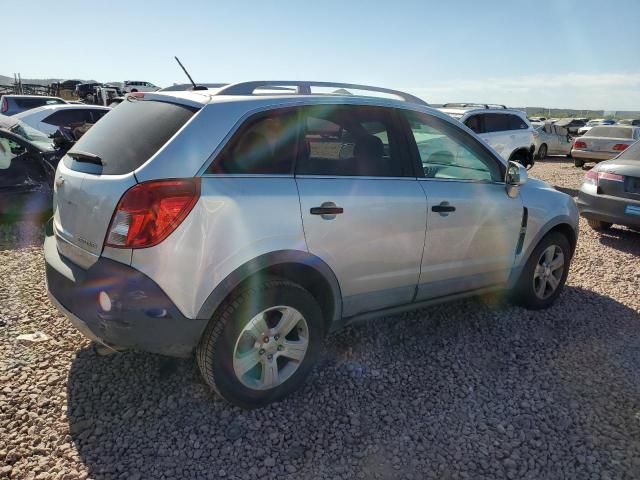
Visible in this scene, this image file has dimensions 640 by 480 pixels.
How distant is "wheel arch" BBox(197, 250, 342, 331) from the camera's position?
2465 millimetres

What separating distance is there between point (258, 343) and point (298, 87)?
1.61m

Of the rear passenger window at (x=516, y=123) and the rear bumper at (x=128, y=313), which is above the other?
the rear passenger window at (x=516, y=123)

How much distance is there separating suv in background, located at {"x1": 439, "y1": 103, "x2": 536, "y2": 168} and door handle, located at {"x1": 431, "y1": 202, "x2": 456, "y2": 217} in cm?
721

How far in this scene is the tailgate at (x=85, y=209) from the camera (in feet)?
7.85

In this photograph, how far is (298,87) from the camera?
3.10 metres

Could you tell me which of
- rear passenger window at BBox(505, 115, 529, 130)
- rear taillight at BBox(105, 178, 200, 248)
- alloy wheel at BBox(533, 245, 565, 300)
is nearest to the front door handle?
rear taillight at BBox(105, 178, 200, 248)

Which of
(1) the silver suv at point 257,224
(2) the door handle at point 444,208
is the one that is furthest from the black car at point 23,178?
(2) the door handle at point 444,208

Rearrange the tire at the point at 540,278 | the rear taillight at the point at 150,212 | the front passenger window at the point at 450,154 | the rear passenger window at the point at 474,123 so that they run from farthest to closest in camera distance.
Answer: the rear passenger window at the point at 474,123 < the tire at the point at 540,278 < the front passenger window at the point at 450,154 < the rear taillight at the point at 150,212

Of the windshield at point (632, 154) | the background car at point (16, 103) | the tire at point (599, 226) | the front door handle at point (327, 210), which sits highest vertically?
the windshield at point (632, 154)

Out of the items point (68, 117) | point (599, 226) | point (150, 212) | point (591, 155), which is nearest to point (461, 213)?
point (150, 212)

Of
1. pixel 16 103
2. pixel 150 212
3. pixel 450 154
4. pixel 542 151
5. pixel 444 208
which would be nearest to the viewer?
pixel 150 212

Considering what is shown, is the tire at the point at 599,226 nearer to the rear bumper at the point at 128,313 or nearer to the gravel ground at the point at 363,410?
the gravel ground at the point at 363,410

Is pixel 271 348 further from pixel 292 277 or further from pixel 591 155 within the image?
pixel 591 155

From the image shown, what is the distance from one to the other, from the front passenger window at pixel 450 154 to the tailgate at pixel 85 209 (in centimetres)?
203
